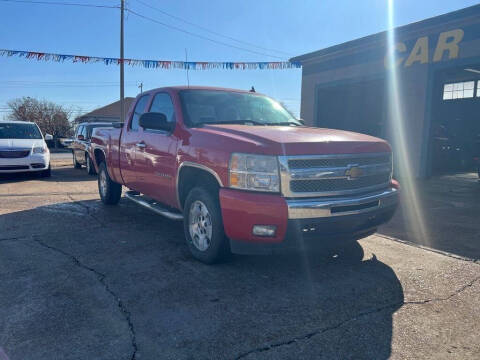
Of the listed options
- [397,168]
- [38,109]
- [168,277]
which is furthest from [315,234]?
[38,109]

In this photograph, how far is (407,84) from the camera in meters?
11.5

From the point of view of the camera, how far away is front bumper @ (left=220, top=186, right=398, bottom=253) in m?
3.38

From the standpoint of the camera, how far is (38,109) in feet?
154

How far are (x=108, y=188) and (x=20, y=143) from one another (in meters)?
4.93

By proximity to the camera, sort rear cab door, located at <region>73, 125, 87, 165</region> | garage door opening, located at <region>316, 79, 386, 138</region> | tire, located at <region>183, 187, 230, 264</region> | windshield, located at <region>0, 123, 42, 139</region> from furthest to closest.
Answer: garage door opening, located at <region>316, 79, 386, 138</region> → rear cab door, located at <region>73, 125, 87, 165</region> → windshield, located at <region>0, 123, 42, 139</region> → tire, located at <region>183, 187, 230, 264</region>

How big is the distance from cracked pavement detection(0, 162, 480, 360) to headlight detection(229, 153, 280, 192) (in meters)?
0.93

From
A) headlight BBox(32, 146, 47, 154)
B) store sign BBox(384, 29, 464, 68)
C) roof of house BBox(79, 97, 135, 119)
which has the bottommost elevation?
headlight BBox(32, 146, 47, 154)

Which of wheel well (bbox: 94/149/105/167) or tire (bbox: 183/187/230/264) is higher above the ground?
wheel well (bbox: 94/149/105/167)

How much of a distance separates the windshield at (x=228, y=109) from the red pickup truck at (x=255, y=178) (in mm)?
14

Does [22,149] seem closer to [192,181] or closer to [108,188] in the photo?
[108,188]

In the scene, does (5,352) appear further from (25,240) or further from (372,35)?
(372,35)

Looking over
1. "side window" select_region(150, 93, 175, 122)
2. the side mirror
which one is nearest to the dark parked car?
"side window" select_region(150, 93, 175, 122)

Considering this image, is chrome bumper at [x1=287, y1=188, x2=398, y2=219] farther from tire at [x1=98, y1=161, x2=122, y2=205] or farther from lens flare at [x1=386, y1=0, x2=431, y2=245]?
lens flare at [x1=386, y1=0, x2=431, y2=245]

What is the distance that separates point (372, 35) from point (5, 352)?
12454 mm
